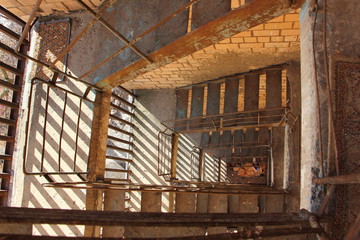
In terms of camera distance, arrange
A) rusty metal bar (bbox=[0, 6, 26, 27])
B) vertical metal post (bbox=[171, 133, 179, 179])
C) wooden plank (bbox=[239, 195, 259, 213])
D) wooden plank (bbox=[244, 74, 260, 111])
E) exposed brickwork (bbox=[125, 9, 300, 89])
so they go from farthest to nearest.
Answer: vertical metal post (bbox=[171, 133, 179, 179]) < wooden plank (bbox=[244, 74, 260, 111]) < exposed brickwork (bbox=[125, 9, 300, 89]) < rusty metal bar (bbox=[0, 6, 26, 27]) < wooden plank (bbox=[239, 195, 259, 213])

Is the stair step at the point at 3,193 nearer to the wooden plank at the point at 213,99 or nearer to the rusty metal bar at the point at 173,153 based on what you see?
the rusty metal bar at the point at 173,153

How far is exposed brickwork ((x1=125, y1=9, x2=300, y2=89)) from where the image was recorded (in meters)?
5.39

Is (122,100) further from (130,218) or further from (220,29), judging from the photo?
(130,218)

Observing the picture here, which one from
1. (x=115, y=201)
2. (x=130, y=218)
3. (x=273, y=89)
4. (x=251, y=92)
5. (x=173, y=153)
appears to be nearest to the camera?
(x=130, y=218)

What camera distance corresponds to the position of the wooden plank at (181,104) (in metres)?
8.50

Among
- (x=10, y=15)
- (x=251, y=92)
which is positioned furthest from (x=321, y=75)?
(x=10, y=15)

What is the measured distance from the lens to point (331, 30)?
208 cm

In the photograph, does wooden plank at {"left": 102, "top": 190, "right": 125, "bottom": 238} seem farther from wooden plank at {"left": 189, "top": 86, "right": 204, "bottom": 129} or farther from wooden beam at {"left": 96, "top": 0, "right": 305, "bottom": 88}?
wooden plank at {"left": 189, "top": 86, "right": 204, "bottom": 129}

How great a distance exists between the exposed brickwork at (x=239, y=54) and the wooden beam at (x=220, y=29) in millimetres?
1988

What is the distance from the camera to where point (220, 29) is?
3.13 meters

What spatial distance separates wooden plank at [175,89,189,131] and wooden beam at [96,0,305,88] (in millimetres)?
4251

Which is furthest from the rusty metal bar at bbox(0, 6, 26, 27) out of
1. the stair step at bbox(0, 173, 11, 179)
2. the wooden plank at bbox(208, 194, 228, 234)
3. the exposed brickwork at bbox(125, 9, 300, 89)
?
the wooden plank at bbox(208, 194, 228, 234)

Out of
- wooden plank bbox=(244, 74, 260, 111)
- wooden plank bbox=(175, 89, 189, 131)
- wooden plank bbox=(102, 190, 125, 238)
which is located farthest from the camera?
wooden plank bbox=(175, 89, 189, 131)

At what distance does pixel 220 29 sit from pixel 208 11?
0.22 m
